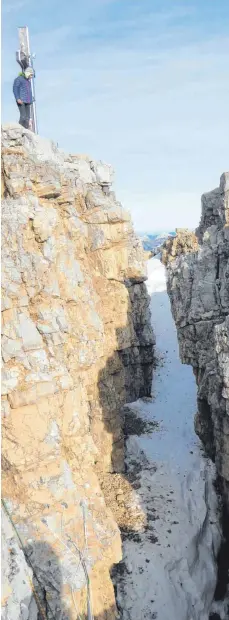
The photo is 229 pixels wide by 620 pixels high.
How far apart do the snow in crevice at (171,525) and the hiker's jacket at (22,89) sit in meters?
19.0

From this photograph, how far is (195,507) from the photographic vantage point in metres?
23.3

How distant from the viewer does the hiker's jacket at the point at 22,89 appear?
21047mm

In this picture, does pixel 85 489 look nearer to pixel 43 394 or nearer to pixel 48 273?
pixel 43 394

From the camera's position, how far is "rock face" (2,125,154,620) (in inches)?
544

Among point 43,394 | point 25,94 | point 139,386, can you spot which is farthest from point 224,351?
point 139,386

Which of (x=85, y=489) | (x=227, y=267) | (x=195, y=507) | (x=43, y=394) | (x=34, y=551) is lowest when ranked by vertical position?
(x=195, y=507)

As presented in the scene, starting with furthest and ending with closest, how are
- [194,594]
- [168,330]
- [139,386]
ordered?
1. [168,330]
2. [139,386]
3. [194,594]

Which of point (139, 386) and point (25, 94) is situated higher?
point (25, 94)

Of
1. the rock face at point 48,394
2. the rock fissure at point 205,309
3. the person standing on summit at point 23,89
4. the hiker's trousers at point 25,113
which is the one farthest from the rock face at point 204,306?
the person standing on summit at point 23,89

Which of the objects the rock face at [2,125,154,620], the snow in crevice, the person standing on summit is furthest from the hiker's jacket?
the snow in crevice

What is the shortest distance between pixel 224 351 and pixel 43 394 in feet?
20.5

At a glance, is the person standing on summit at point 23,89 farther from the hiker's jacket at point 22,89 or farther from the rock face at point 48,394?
the rock face at point 48,394

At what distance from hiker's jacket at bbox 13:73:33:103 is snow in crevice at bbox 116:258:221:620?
62.5ft

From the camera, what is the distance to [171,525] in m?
22.3
